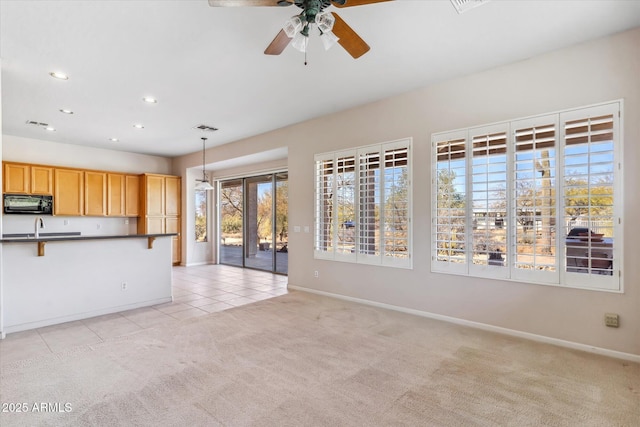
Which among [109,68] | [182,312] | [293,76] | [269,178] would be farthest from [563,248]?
[269,178]

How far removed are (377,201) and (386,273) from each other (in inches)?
39.1

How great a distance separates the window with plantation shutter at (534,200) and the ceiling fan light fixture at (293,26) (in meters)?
2.50

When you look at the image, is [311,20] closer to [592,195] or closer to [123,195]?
[592,195]

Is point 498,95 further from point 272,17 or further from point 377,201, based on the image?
point 272,17

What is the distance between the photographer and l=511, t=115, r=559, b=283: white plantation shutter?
10.7 feet

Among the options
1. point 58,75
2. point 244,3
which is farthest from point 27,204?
point 244,3

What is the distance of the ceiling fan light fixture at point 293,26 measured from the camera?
2055mm

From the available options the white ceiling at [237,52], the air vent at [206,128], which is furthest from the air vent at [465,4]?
the air vent at [206,128]

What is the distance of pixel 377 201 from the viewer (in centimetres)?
457

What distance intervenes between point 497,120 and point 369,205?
73.3 inches

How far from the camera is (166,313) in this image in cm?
435

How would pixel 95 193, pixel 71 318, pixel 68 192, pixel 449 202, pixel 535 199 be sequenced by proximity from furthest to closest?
pixel 95 193
pixel 68 192
pixel 71 318
pixel 449 202
pixel 535 199

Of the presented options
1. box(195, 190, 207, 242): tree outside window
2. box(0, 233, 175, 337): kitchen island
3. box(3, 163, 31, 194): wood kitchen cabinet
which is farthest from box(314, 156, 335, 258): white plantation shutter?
box(3, 163, 31, 194): wood kitchen cabinet

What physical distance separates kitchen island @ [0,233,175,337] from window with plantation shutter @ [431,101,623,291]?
3933 millimetres
